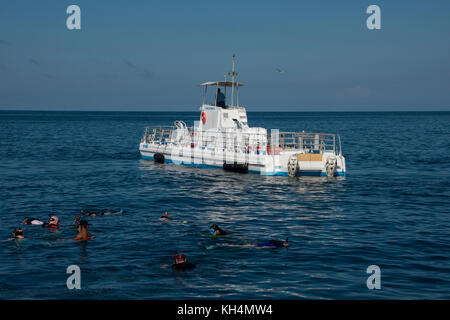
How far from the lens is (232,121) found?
4178 cm

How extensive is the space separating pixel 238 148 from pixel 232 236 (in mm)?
20014

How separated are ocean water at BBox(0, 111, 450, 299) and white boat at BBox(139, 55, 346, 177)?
1.04 metres

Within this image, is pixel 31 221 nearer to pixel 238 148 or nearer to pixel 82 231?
pixel 82 231

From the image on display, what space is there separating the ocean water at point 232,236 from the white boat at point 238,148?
1.04 m

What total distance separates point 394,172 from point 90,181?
82.9ft

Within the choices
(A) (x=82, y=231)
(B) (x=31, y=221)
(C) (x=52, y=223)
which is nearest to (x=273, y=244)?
(A) (x=82, y=231)

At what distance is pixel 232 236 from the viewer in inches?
742

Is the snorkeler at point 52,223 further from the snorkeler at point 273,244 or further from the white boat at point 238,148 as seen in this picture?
the white boat at point 238,148
